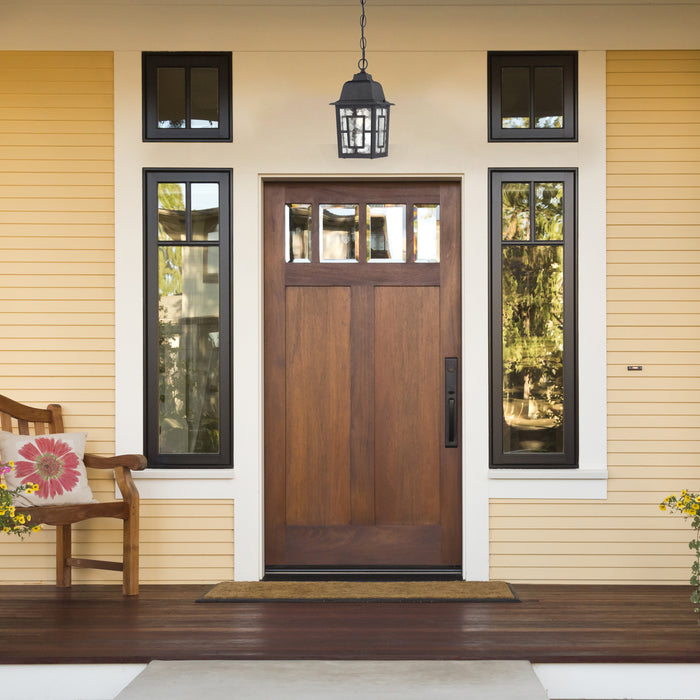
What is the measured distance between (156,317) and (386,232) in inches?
54.1

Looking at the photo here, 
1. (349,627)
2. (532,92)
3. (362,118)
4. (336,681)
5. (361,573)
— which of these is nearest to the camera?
(336,681)

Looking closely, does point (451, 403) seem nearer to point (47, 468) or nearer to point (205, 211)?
point (205, 211)

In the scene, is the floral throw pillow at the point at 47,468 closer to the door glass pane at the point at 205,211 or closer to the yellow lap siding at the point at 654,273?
the door glass pane at the point at 205,211

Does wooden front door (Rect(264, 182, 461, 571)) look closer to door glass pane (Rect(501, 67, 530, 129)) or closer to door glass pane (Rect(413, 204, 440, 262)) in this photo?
door glass pane (Rect(413, 204, 440, 262))

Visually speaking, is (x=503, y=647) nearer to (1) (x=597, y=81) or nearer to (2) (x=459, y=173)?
(2) (x=459, y=173)

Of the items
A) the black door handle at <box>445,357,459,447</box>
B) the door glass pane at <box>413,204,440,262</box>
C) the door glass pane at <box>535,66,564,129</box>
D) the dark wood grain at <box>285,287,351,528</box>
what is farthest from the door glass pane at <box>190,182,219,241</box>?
the door glass pane at <box>535,66,564,129</box>

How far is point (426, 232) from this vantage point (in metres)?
4.37

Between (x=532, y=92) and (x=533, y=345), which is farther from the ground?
(x=532, y=92)

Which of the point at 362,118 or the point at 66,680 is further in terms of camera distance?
the point at 362,118

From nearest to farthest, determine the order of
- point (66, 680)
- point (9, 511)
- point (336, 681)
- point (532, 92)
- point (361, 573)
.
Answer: point (336, 681), point (66, 680), point (9, 511), point (532, 92), point (361, 573)

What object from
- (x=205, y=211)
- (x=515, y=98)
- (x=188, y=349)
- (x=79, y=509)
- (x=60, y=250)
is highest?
(x=515, y=98)

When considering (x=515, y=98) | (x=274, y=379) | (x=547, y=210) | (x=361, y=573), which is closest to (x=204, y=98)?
(x=274, y=379)

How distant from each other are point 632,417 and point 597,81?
6.06 feet

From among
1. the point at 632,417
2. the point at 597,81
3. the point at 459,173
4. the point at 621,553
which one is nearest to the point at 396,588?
the point at 621,553
